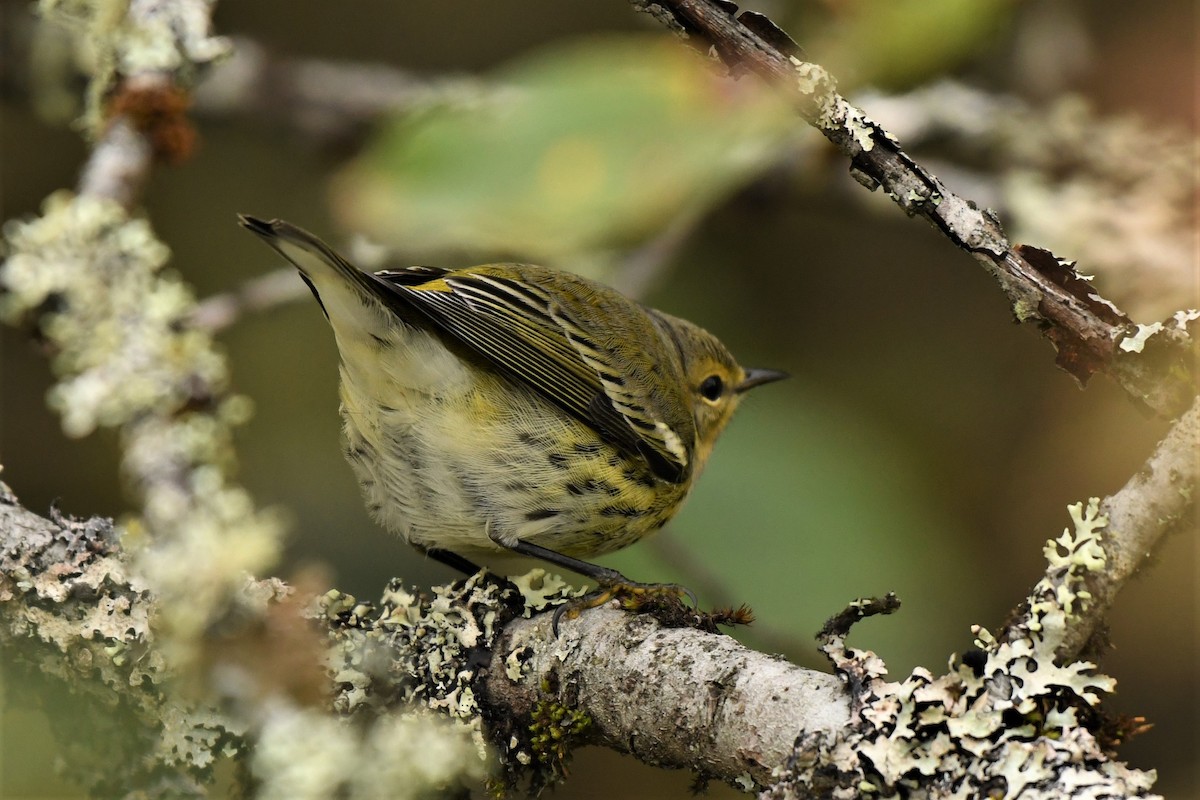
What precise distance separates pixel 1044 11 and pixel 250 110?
3.25 m

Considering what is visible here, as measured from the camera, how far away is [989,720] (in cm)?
174

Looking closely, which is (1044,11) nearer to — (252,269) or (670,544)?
(670,544)

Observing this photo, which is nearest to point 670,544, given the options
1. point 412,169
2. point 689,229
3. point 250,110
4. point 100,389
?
point 689,229

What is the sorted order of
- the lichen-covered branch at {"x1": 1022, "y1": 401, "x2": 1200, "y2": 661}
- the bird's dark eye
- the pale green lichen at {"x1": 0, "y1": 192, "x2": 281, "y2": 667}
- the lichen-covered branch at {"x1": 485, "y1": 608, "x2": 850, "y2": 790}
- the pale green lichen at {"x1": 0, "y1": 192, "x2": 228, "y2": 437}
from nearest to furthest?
the lichen-covered branch at {"x1": 1022, "y1": 401, "x2": 1200, "y2": 661}, the lichen-covered branch at {"x1": 485, "y1": 608, "x2": 850, "y2": 790}, the pale green lichen at {"x1": 0, "y1": 192, "x2": 281, "y2": 667}, the pale green lichen at {"x1": 0, "y1": 192, "x2": 228, "y2": 437}, the bird's dark eye

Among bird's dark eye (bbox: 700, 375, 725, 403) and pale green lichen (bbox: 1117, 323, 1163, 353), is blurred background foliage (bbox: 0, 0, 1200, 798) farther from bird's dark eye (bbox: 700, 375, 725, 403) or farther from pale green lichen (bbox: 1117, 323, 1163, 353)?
pale green lichen (bbox: 1117, 323, 1163, 353)

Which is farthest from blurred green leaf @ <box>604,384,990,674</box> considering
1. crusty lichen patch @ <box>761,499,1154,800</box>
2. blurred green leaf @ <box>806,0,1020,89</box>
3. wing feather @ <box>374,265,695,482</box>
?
crusty lichen patch @ <box>761,499,1154,800</box>

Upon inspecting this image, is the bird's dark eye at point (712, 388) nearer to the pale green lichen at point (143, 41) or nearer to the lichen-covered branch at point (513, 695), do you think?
the lichen-covered branch at point (513, 695)

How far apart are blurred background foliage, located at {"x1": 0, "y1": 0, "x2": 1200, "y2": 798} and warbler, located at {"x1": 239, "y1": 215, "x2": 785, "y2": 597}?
0.24 m

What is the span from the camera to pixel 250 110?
4828mm

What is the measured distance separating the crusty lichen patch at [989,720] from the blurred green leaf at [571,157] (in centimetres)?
153

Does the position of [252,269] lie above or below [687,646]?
above

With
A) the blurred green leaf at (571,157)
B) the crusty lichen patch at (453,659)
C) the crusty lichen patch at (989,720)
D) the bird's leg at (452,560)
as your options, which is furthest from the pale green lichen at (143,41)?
the crusty lichen patch at (989,720)

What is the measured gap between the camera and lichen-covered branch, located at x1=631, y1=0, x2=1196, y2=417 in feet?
6.01

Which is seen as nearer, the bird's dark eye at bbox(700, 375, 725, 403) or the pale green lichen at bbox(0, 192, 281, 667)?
the pale green lichen at bbox(0, 192, 281, 667)
